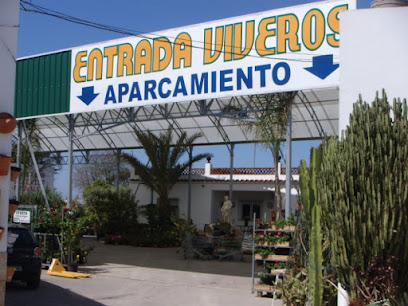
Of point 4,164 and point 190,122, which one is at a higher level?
point 190,122

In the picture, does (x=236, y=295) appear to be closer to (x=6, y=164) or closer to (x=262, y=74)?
(x=262, y=74)

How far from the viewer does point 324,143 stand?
325 inches

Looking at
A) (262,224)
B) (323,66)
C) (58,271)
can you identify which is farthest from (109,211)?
(323,66)

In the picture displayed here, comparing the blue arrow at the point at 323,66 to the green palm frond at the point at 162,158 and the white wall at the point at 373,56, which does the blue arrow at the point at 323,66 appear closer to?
the white wall at the point at 373,56

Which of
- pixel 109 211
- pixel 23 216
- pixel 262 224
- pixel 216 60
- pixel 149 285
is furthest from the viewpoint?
pixel 109 211

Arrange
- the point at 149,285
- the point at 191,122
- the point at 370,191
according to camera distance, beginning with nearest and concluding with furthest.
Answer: the point at 370,191 < the point at 149,285 < the point at 191,122

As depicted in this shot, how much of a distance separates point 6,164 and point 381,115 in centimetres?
475

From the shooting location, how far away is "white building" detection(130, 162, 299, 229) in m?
29.9

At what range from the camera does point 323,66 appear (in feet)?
42.9

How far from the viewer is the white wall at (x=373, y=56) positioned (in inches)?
304

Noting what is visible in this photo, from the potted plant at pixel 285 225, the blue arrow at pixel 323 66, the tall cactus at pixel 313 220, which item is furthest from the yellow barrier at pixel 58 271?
the tall cactus at pixel 313 220

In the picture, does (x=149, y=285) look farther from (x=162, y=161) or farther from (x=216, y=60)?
(x=162, y=161)

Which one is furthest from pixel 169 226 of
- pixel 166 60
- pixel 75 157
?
pixel 166 60

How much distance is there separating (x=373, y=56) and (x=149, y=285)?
8267 mm
